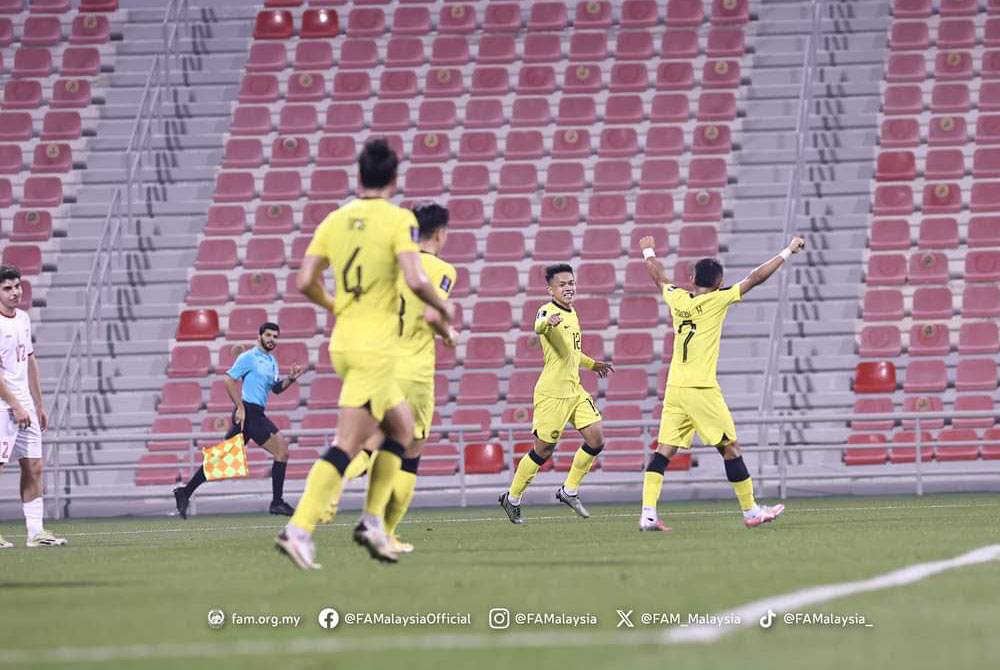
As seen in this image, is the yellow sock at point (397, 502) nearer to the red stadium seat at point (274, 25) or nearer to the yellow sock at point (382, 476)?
the yellow sock at point (382, 476)

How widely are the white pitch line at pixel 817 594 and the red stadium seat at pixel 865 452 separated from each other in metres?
→ 10.8

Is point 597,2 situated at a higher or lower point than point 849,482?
higher

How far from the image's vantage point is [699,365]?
13.0m

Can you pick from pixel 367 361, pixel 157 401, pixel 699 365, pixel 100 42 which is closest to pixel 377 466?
pixel 367 361

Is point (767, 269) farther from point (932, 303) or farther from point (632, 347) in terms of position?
point (932, 303)

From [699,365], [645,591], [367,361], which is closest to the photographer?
[645,591]

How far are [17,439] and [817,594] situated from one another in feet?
25.2

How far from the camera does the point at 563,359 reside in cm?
1478

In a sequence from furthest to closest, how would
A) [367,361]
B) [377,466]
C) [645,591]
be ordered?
[377,466]
[367,361]
[645,591]

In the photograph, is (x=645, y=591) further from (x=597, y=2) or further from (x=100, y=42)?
(x=100, y=42)

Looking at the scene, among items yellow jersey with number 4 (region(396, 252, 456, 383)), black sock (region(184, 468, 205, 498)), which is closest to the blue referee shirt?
black sock (region(184, 468, 205, 498))

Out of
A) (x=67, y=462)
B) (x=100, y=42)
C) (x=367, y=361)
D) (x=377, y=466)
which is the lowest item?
(x=67, y=462)

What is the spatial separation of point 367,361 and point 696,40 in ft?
61.4

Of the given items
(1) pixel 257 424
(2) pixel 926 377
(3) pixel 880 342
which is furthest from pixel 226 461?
(2) pixel 926 377
